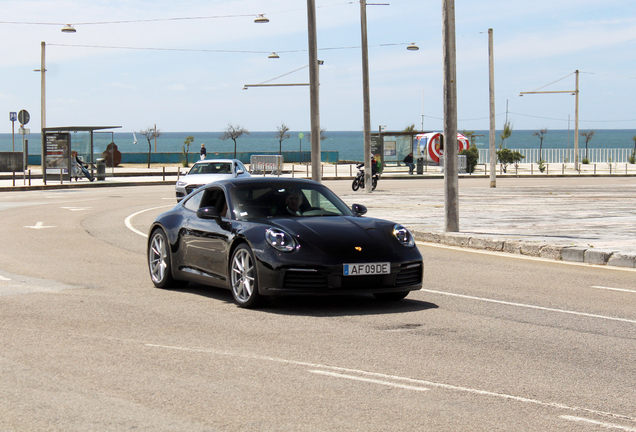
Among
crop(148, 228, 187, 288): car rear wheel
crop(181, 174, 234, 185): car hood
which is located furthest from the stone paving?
crop(148, 228, 187, 288): car rear wheel

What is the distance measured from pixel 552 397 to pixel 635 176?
159 ft

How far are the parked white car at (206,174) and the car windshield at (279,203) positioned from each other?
614 inches

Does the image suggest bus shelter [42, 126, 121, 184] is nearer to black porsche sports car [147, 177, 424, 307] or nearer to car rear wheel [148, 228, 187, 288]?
car rear wheel [148, 228, 187, 288]

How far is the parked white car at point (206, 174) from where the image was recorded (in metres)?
24.9

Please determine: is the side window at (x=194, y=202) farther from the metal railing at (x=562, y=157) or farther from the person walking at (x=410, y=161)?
the metal railing at (x=562, y=157)

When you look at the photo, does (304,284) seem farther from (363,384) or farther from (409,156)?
(409,156)

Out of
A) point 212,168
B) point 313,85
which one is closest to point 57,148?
point 212,168

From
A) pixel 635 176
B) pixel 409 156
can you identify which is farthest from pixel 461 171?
pixel 635 176

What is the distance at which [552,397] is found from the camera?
17.0 ft

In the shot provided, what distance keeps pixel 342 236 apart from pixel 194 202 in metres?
2.37

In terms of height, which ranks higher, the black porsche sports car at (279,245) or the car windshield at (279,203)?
the car windshield at (279,203)

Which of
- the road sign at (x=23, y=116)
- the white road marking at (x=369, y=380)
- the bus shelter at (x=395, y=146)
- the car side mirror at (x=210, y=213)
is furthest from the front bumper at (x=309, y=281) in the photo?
the bus shelter at (x=395, y=146)

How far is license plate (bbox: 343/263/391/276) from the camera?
26.1 feet

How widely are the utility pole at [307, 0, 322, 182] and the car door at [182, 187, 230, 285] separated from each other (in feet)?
47.4
